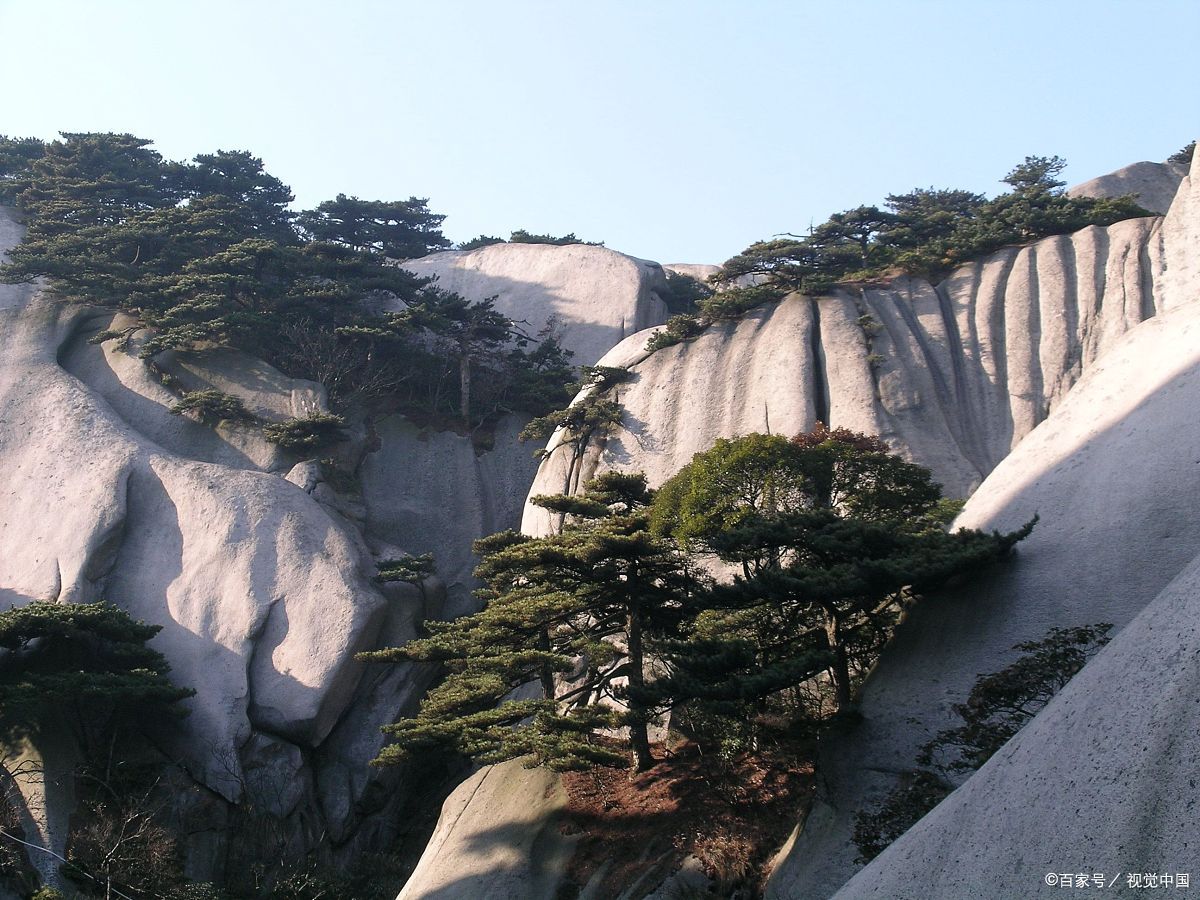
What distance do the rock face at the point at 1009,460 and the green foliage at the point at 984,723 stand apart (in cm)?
38

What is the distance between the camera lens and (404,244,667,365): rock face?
111ft

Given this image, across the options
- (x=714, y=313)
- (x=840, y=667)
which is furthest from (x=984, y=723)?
(x=714, y=313)

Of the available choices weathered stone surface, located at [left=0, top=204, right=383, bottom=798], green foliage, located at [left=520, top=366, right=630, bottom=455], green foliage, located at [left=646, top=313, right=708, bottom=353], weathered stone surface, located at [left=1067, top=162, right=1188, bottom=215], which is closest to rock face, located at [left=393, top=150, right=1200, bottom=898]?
green foliage, located at [left=646, top=313, right=708, bottom=353]

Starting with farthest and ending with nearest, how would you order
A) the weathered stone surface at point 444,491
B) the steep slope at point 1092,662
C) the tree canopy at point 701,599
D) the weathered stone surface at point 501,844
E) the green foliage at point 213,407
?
the weathered stone surface at point 444,491 < the green foliage at point 213,407 < the weathered stone surface at point 501,844 < the tree canopy at point 701,599 < the steep slope at point 1092,662

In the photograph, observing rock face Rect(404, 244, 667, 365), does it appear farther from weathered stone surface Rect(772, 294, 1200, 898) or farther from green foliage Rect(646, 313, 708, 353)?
weathered stone surface Rect(772, 294, 1200, 898)

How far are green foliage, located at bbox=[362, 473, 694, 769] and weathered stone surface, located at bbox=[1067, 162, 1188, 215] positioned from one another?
26.6 meters

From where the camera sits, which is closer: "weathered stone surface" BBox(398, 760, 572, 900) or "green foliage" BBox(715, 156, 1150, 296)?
"weathered stone surface" BBox(398, 760, 572, 900)

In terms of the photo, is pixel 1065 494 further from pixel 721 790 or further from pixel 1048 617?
pixel 721 790

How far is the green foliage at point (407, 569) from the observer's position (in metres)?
22.8

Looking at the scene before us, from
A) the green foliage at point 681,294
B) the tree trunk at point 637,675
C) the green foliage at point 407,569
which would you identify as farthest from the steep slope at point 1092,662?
the green foliage at point 681,294

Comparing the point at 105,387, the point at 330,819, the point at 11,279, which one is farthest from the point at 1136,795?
the point at 11,279

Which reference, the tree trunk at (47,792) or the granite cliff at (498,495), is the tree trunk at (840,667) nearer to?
the granite cliff at (498,495)

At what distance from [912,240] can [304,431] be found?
1678 cm

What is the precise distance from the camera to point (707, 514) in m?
15.8
